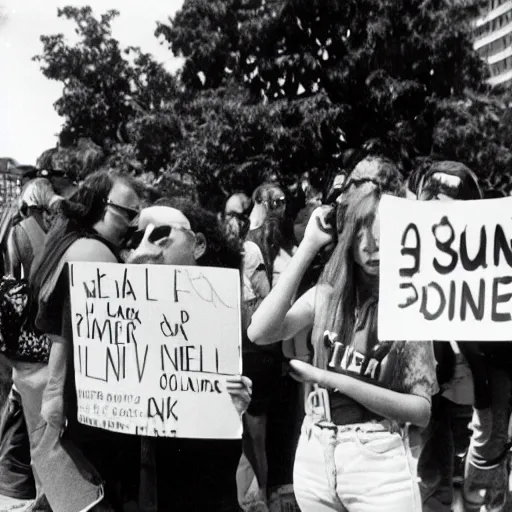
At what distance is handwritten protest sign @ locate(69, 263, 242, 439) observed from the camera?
3170 mm

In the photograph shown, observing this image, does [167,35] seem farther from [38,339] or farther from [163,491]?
[163,491]

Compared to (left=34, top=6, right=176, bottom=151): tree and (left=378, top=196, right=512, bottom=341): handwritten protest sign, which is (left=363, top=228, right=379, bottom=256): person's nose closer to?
(left=378, top=196, right=512, bottom=341): handwritten protest sign

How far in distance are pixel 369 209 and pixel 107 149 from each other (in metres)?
2.12

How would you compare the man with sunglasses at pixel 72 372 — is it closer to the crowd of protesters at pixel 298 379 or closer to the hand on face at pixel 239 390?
the crowd of protesters at pixel 298 379

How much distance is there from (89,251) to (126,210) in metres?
0.24

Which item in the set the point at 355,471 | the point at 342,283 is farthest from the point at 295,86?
the point at 355,471

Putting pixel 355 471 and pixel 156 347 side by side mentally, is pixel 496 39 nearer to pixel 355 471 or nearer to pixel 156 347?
pixel 156 347

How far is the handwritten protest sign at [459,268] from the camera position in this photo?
116 inches

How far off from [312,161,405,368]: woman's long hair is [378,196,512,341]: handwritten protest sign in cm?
16

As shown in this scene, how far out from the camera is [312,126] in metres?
4.31

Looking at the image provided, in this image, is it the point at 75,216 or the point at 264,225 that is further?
the point at 264,225

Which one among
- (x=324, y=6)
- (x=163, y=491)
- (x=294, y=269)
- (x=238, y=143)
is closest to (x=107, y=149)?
(x=238, y=143)

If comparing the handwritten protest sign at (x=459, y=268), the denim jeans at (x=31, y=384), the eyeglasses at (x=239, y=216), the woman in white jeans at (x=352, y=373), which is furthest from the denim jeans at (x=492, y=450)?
the denim jeans at (x=31, y=384)

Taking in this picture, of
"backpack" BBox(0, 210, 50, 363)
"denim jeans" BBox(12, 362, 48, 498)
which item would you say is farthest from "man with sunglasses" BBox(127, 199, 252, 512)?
"backpack" BBox(0, 210, 50, 363)
